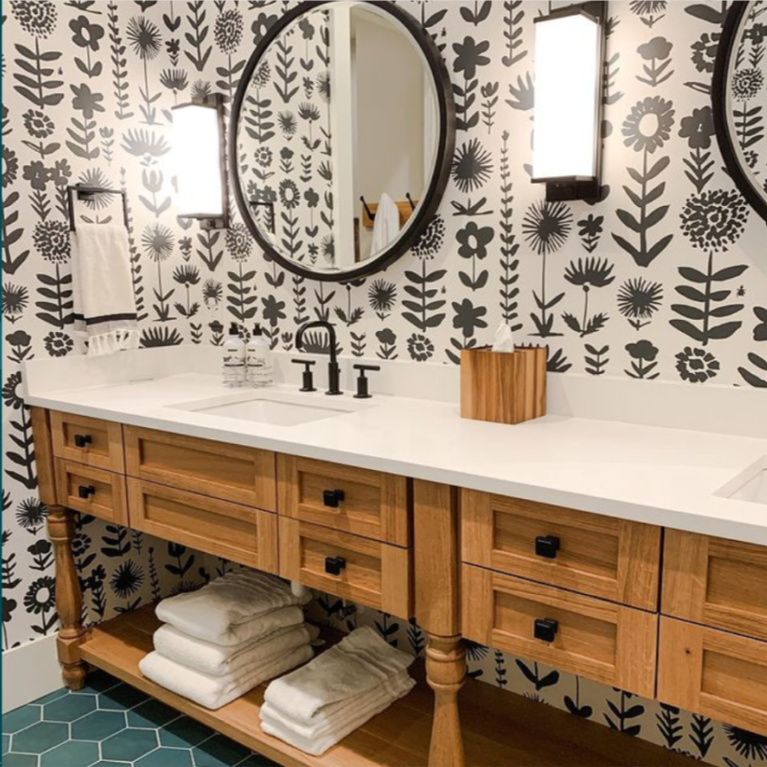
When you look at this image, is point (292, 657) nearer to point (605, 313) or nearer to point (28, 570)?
point (28, 570)

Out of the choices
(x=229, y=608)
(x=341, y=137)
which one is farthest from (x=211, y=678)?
(x=341, y=137)

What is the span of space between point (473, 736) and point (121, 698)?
1.06 metres

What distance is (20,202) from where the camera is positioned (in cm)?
204

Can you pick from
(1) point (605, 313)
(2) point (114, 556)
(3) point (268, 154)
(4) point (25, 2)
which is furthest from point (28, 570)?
(1) point (605, 313)

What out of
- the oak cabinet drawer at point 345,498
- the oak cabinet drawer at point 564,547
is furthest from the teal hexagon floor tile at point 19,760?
the oak cabinet drawer at point 564,547

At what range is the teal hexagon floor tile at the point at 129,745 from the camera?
6.12 feet

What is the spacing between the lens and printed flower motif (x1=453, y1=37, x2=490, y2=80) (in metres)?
1.76

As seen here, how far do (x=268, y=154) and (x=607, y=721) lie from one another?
1.75 metres

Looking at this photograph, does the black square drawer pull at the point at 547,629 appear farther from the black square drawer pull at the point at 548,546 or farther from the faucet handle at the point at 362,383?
the faucet handle at the point at 362,383

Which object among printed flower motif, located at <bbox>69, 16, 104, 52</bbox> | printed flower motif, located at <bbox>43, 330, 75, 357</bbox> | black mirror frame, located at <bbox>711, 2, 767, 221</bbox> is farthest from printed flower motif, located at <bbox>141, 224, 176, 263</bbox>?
black mirror frame, located at <bbox>711, 2, 767, 221</bbox>

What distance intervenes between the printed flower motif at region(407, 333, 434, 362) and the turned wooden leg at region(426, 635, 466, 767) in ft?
2.66

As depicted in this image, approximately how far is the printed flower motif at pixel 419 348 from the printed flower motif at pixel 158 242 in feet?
3.05

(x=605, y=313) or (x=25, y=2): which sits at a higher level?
(x=25, y=2)

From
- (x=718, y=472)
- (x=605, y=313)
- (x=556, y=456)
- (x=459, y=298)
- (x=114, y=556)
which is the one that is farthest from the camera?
(x=114, y=556)
